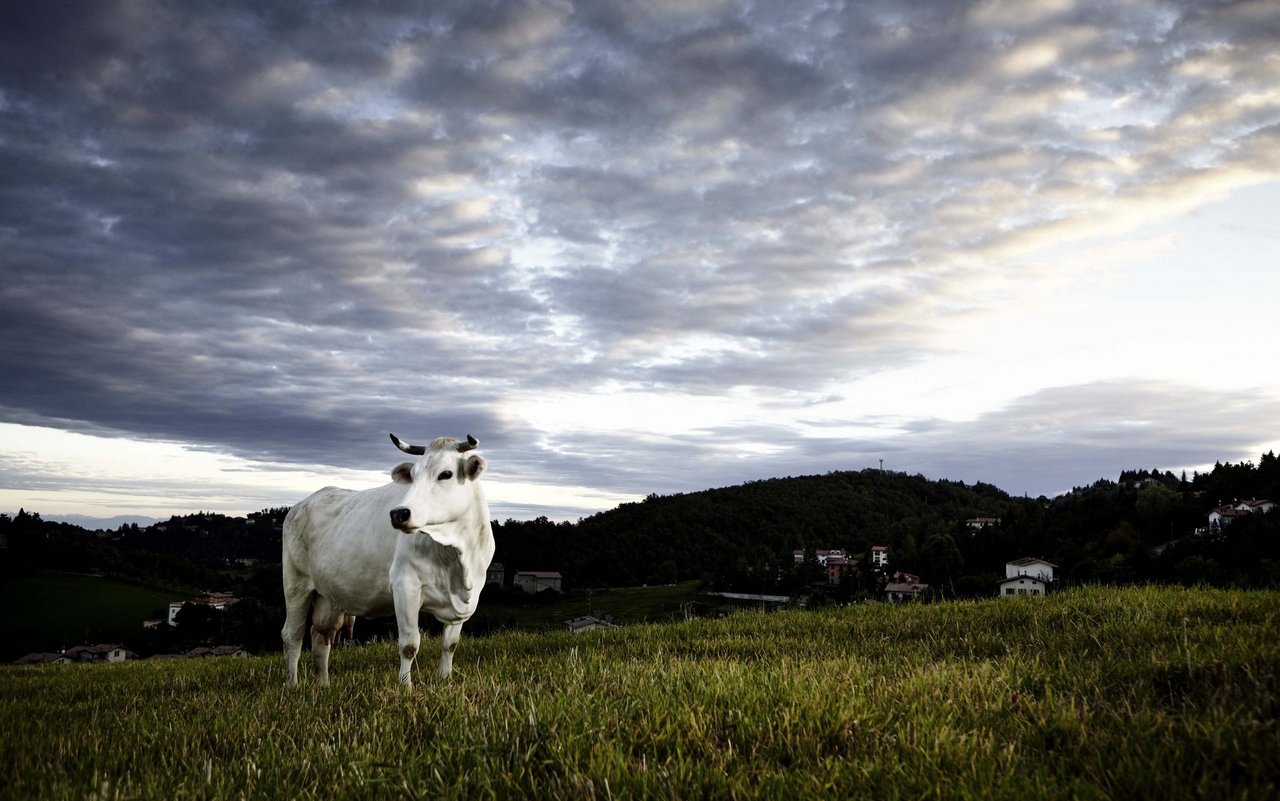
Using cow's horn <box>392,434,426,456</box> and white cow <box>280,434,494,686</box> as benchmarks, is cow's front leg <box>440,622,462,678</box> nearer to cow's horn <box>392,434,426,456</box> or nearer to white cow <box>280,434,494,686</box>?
white cow <box>280,434,494,686</box>

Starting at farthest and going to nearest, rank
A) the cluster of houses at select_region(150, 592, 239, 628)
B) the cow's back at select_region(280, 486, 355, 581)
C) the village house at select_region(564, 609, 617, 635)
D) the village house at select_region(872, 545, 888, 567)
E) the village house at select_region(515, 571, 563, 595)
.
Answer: the village house at select_region(872, 545, 888, 567) → the village house at select_region(515, 571, 563, 595) → the cluster of houses at select_region(150, 592, 239, 628) → the village house at select_region(564, 609, 617, 635) → the cow's back at select_region(280, 486, 355, 581)

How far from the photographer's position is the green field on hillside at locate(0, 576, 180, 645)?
83.3 meters

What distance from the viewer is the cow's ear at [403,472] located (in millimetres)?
8750

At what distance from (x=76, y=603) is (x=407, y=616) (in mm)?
109967

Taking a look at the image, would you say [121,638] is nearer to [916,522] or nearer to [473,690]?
[473,690]

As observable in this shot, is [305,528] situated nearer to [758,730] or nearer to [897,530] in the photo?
[758,730]

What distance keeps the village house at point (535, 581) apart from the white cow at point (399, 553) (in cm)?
9920

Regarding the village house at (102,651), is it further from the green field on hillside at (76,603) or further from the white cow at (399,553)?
the white cow at (399,553)

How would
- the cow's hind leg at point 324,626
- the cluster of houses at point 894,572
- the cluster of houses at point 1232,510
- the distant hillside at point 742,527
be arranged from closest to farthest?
the cow's hind leg at point 324,626
the cluster of houses at point 1232,510
the cluster of houses at point 894,572
the distant hillside at point 742,527

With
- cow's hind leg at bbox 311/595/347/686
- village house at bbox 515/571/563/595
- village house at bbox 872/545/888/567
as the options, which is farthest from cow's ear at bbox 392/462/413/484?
village house at bbox 872/545/888/567

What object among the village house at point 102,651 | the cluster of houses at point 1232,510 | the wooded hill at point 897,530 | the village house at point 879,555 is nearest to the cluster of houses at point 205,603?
the village house at point 102,651

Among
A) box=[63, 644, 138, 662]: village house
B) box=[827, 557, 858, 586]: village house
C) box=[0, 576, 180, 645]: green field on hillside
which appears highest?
box=[827, 557, 858, 586]: village house

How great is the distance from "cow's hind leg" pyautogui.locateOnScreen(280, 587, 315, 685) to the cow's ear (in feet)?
10.0

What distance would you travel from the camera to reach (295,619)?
10461 millimetres
